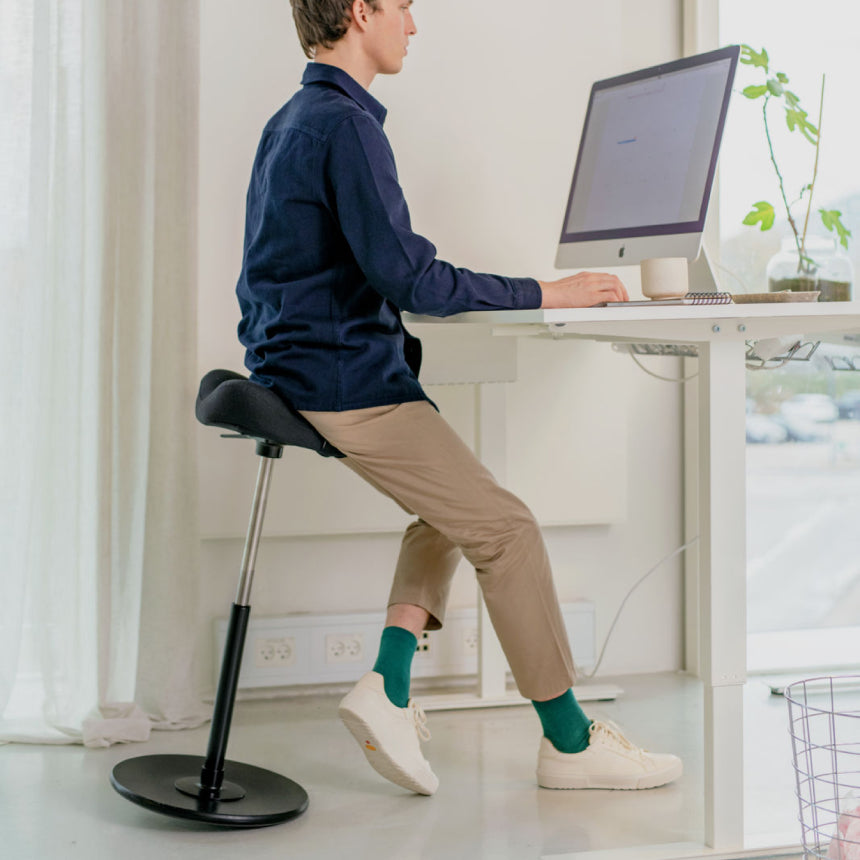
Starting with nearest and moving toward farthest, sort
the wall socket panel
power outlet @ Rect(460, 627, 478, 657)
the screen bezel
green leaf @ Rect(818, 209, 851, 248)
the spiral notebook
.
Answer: the spiral notebook
the screen bezel
green leaf @ Rect(818, 209, 851, 248)
the wall socket panel
power outlet @ Rect(460, 627, 478, 657)

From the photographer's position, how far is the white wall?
224 centimetres

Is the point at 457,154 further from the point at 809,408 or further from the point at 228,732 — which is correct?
the point at 228,732

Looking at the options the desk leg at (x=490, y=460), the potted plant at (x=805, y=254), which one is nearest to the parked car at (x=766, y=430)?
the potted plant at (x=805, y=254)

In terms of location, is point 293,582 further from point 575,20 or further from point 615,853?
point 575,20

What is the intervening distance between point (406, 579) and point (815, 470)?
4.08 ft

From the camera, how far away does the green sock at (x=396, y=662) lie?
1.72m

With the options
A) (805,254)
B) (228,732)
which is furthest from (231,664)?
(805,254)

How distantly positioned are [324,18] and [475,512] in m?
0.77

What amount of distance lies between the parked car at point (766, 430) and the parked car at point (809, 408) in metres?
0.03

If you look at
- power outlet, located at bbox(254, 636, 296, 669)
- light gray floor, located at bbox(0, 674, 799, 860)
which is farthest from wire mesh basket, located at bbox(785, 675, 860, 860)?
power outlet, located at bbox(254, 636, 296, 669)

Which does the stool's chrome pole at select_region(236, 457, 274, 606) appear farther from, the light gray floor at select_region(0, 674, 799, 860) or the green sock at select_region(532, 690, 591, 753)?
the green sock at select_region(532, 690, 591, 753)

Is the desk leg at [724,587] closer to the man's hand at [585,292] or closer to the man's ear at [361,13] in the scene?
the man's hand at [585,292]

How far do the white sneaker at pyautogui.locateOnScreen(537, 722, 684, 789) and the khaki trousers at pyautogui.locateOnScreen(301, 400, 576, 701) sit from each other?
14cm

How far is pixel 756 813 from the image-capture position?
1.69 meters
